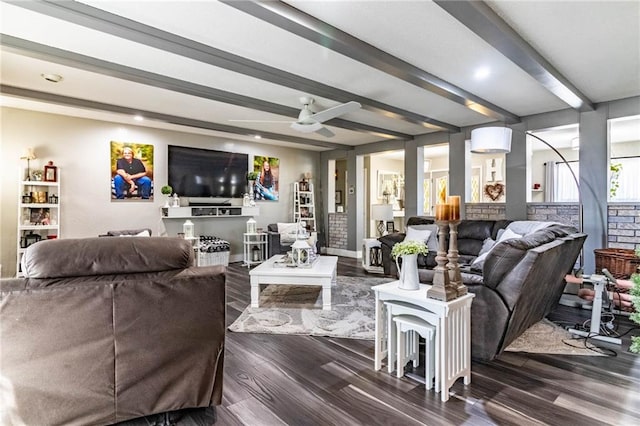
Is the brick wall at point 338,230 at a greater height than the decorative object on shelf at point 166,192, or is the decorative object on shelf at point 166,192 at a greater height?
the decorative object on shelf at point 166,192

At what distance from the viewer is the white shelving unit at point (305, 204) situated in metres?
7.71

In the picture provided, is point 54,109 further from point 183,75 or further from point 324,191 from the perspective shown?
point 324,191

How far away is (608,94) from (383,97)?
2806 mm

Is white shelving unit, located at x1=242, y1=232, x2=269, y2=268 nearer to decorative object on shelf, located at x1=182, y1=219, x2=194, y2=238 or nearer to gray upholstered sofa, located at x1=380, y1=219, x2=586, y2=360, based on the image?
decorative object on shelf, located at x1=182, y1=219, x2=194, y2=238

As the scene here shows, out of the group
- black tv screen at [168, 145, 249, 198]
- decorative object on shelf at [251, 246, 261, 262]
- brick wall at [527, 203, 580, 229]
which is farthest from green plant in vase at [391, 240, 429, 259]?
black tv screen at [168, 145, 249, 198]

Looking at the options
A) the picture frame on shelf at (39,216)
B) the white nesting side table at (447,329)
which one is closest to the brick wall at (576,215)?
the white nesting side table at (447,329)

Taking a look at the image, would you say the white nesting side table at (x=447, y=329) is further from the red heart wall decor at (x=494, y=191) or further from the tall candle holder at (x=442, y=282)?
the red heart wall decor at (x=494, y=191)

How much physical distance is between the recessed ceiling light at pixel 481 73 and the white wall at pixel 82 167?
4778 millimetres

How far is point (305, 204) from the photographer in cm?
786

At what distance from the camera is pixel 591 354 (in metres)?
2.65

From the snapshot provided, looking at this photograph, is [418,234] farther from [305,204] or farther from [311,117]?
[305,204]

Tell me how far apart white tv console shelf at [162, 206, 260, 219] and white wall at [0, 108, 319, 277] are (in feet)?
0.86

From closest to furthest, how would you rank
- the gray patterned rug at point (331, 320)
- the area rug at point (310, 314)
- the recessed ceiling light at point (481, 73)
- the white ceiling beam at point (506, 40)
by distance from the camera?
the white ceiling beam at point (506, 40) < the gray patterned rug at point (331, 320) < the area rug at point (310, 314) < the recessed ceiling light at point (481, 73)

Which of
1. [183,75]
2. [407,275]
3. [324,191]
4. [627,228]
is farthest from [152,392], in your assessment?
[324,191]
